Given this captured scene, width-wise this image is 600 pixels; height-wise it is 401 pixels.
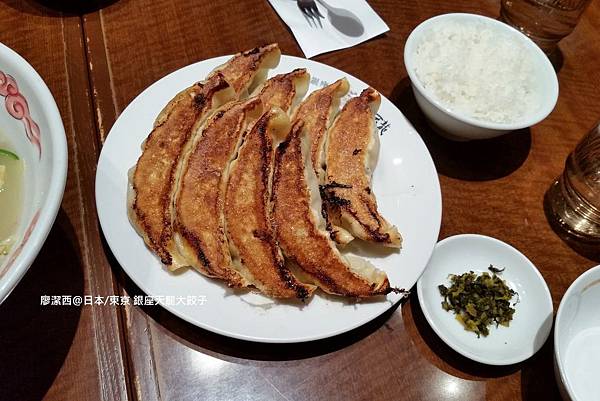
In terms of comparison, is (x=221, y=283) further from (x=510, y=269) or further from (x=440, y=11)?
(x=440, y=11)

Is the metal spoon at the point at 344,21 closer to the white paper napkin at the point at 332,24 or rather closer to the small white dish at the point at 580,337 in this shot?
the white paper napkin at the point at 332,24

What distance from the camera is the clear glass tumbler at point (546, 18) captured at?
7.07 feet

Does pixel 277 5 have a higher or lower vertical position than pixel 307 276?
higher

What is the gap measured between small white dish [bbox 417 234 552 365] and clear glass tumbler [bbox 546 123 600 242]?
29 cm

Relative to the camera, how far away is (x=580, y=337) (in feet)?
4.77

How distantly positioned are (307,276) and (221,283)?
23 centimetres

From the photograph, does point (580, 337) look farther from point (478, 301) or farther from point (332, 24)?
point (332, 24)

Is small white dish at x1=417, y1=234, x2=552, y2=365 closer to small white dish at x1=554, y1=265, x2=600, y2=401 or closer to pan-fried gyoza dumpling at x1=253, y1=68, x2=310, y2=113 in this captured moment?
small white dish at x1=554, y1=265, x2=600, y2=401

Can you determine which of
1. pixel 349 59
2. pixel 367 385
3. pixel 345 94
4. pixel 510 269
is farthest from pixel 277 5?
pixel 367 385

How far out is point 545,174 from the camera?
1.88 metres

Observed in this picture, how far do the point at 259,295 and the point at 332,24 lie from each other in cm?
129

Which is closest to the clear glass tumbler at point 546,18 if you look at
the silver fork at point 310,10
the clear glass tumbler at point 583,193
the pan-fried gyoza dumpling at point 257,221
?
the clear glass tumbler at point 583,193

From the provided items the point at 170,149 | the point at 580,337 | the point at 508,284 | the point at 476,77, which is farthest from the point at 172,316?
the point at 476,77

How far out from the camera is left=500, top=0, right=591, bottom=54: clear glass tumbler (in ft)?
7.07
